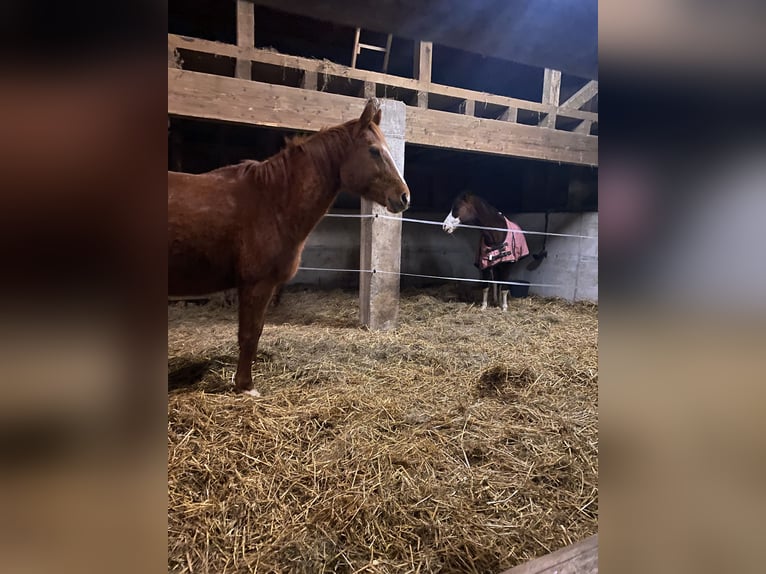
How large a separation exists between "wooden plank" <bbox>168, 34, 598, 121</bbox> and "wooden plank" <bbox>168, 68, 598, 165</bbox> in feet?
0.43

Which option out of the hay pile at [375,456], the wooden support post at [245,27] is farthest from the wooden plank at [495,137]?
the hay pile at [375,456]

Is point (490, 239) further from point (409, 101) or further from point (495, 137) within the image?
point (409, 101)

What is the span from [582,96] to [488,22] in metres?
4.12

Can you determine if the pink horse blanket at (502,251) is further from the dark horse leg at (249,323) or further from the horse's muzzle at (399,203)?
the dark horse leg at (249,323)

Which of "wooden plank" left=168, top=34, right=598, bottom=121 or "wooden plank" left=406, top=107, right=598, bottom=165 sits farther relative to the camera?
"wooden plank" left=406, top=107, right=598, bottom=165

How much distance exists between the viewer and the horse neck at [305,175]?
2070 millimetres

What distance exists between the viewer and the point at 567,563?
1162 millimetres

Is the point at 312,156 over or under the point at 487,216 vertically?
under

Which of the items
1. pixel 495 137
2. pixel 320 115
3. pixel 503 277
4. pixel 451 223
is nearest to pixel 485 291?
pixel 503 277

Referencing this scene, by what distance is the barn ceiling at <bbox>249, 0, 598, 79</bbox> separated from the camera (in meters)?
0.55

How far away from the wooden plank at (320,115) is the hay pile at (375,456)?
1.39 metres

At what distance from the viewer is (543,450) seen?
1.88 meters

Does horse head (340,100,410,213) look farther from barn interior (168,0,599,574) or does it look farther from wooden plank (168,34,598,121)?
wooden plank (168,34,598,121)

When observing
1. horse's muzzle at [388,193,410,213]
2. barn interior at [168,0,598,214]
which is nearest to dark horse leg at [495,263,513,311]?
barn interior at [168,0,598,214]
